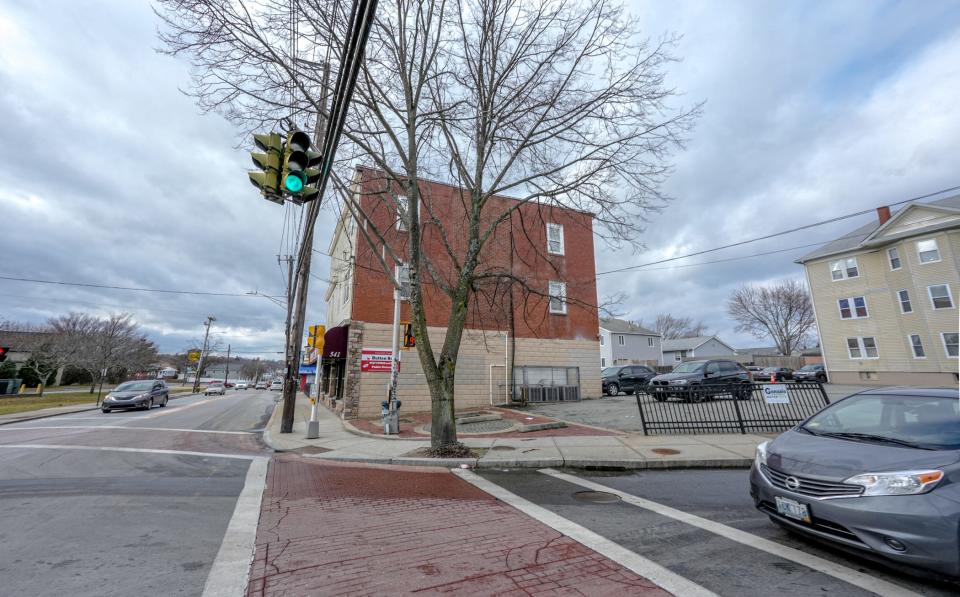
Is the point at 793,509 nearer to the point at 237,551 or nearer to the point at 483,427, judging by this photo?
the point at 237,551

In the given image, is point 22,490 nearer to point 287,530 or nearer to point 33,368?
point 287,530

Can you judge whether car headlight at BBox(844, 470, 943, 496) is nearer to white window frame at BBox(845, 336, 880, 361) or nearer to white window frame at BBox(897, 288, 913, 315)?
white window frame at BBox(897, 288, 913, 315)

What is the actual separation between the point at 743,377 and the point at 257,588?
62.7 ft

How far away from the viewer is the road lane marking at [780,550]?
309cm

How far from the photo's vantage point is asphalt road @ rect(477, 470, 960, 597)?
3.14m

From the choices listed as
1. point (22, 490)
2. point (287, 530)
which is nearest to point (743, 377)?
point (287, 530)

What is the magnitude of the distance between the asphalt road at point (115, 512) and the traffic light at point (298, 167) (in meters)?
4.26

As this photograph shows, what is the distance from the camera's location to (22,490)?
5844mm

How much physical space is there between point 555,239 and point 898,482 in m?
18.7

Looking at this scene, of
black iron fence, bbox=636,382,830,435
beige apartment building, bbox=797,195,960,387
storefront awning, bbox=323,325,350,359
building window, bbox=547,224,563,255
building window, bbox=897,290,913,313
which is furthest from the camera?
building window, bbox=897,290,913,313

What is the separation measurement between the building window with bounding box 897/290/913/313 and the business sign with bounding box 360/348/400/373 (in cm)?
3310

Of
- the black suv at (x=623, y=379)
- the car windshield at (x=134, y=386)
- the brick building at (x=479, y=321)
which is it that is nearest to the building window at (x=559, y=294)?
the brick building at (x=479, y=321)

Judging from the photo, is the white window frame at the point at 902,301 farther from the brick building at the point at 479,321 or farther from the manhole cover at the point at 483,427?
the manhole cover at the point at 483,427

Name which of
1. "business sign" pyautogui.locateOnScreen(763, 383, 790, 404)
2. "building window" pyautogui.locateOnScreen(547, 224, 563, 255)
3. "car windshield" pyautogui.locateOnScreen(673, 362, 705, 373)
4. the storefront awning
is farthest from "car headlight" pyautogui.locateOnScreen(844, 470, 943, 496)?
"building window" pyautogui.locateOnScreen(547, 224, 563, 255)
